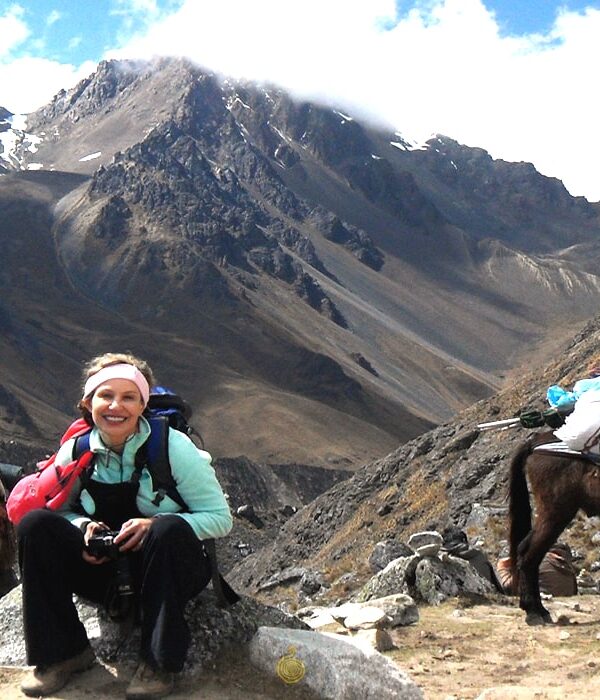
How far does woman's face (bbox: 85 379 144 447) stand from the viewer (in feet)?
18.6

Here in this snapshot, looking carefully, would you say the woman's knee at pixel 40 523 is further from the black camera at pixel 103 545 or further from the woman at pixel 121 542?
the black camera at pixel 103 545

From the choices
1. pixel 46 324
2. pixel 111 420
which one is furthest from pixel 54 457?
pixel 46 324

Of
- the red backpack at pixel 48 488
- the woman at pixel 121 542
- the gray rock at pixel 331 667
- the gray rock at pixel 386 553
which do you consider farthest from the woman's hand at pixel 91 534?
the gray rock at pixel 386 553

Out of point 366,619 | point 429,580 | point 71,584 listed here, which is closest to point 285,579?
point 429,580

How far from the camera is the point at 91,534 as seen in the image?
5.49 metres

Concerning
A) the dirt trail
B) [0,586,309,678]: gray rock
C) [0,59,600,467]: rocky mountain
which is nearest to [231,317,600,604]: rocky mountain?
the dirt trail

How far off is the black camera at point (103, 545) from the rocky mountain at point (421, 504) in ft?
32.3

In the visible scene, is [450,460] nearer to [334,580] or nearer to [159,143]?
[334,580]

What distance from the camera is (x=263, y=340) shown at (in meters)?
133

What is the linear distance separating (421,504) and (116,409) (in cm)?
1822

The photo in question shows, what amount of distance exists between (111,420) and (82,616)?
149cm

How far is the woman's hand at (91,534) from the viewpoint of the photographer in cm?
550

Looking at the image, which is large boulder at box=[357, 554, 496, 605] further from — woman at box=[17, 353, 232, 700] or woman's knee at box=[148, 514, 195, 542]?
woman's knee at box=[148, 514, 195, 542]

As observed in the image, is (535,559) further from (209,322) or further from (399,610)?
(209,322)
